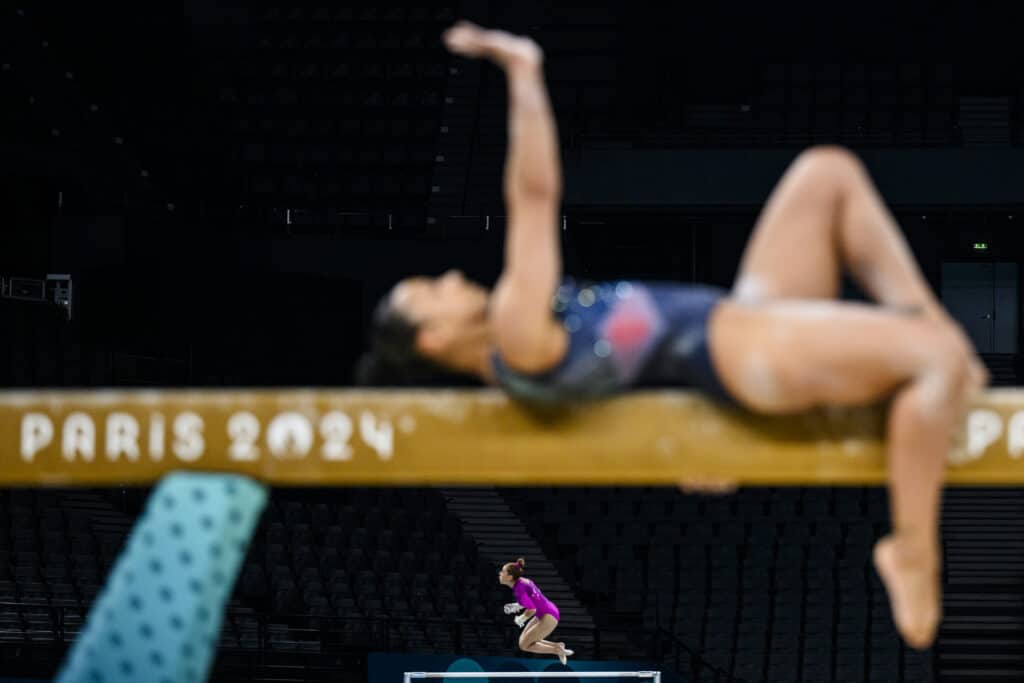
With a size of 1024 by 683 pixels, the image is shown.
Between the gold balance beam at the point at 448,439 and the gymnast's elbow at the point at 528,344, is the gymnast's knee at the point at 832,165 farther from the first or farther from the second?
the gymnast's elbow at the point at 528,344

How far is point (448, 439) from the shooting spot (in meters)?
3.48

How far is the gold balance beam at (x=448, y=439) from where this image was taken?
337 cm

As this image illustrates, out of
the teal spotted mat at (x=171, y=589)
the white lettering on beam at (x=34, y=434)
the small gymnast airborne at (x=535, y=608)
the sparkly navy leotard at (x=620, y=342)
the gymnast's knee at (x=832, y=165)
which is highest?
the gymnast's knee at (x=832, y=165)

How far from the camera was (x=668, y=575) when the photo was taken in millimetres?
13328

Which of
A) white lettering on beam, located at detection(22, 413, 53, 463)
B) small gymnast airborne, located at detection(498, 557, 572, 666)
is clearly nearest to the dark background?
small gymnast airborne, located at detection(498, 557, 572, 666)

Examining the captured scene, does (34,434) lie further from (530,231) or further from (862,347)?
(862,347)

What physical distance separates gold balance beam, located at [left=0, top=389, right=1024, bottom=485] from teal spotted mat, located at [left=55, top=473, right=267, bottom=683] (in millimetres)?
92

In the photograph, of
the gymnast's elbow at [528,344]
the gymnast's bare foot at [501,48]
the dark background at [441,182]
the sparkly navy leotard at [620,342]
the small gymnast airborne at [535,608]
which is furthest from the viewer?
the dark background at [441,182]

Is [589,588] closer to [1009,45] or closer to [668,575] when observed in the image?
[668,575]

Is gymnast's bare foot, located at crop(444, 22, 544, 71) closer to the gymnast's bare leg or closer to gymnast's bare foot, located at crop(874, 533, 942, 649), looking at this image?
the gymnast's bare leg

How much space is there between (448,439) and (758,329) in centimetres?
76

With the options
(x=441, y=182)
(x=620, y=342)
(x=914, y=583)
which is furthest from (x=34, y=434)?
(x=441, y=182)

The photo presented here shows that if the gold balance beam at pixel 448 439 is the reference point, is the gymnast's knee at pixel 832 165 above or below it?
above

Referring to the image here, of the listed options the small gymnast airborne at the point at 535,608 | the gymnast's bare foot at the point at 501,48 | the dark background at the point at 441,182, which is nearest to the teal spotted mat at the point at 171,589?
the gymnast's bare foot at the point at 501,48
